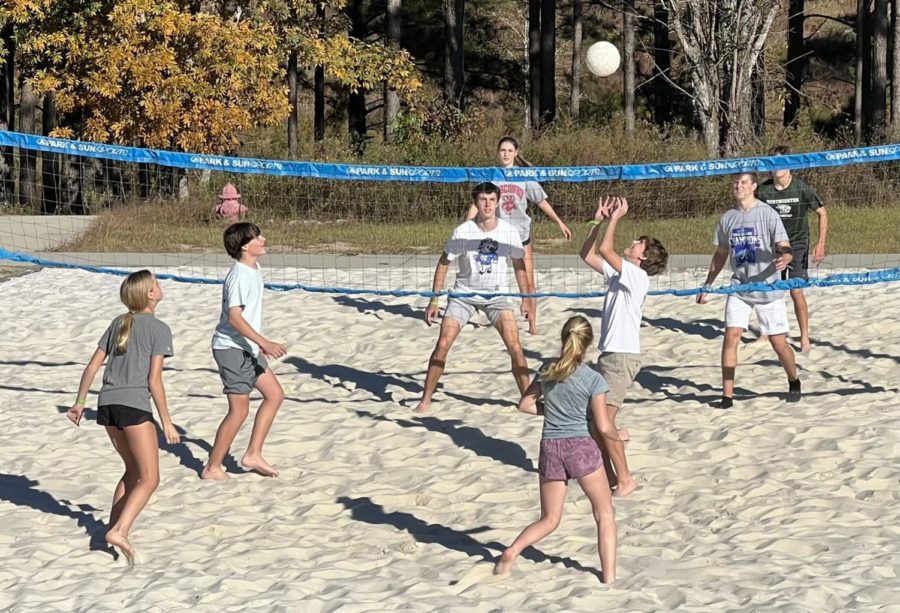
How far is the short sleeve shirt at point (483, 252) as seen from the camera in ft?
28.0

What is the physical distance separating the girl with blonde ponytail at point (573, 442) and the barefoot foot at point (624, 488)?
124 centimetres

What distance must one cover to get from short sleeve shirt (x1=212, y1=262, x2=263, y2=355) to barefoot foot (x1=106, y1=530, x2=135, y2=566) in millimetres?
1452

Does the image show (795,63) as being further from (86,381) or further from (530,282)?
(86,381)

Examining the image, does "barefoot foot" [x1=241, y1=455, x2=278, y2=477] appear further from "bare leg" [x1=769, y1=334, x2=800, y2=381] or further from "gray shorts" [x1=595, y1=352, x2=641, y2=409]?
"bare leg" [x1=769, y1=334, x2=800, y2=381]

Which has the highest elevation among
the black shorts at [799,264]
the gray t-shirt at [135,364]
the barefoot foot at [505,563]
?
the black shorts at [799,264]

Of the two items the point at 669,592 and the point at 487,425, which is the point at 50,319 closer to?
the point at 487,425

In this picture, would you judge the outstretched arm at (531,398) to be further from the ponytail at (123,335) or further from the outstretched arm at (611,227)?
the ponytail at (123,335)

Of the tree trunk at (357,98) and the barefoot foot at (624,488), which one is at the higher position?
the tree trunk at (357,98)

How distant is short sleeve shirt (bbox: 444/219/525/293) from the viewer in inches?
336

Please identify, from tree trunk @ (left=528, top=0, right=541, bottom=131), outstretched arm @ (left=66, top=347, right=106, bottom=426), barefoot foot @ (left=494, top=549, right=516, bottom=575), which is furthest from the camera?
tree trunk @ (left=528, top=0, right=541, bottom=131)

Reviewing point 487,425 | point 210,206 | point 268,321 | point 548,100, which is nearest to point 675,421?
point 487,425

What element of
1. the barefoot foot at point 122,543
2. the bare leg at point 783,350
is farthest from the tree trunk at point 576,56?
the barefoot foot at point 122,543

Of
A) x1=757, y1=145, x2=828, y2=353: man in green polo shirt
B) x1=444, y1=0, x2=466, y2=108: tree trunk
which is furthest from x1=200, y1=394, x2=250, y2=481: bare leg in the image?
x1=444, y1=0, x2=466, y2=108: tree trunk

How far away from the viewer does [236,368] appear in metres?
7.35
